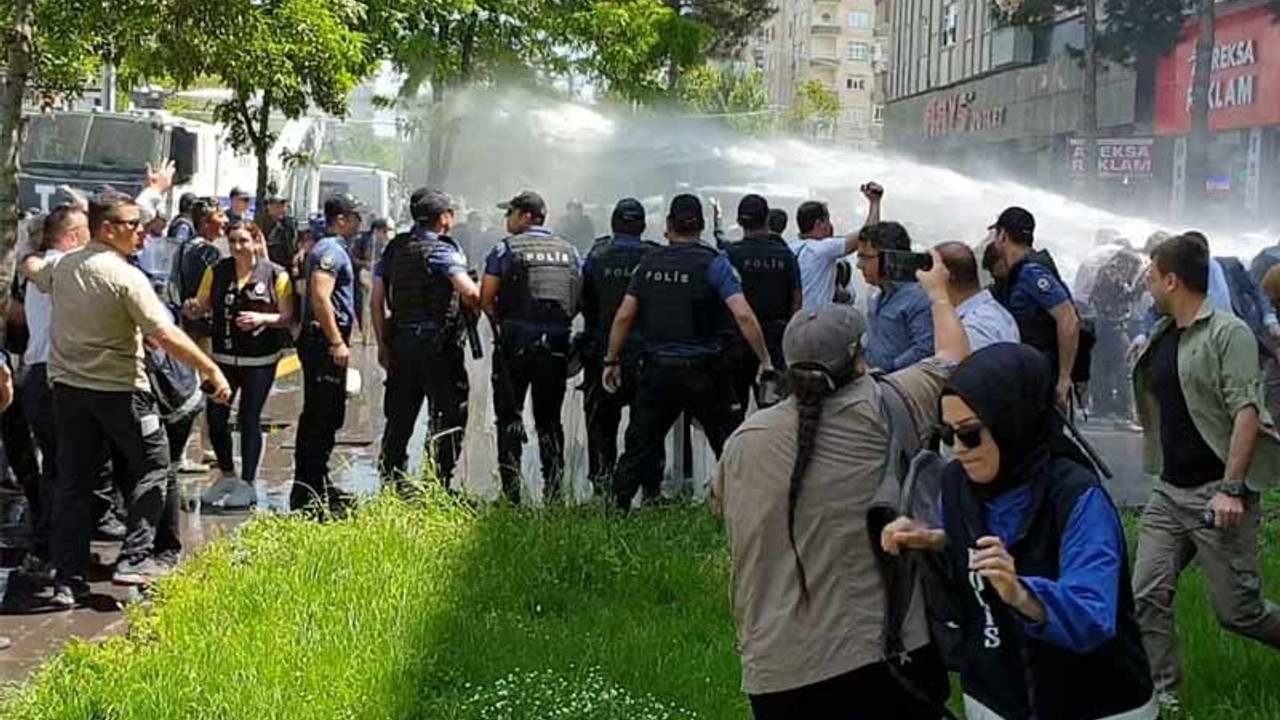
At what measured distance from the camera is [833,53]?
123312mm

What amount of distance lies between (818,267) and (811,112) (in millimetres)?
76631

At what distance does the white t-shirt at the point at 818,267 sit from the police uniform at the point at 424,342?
223cm

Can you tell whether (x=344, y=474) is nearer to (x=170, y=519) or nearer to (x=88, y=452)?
(x=170, y=519)

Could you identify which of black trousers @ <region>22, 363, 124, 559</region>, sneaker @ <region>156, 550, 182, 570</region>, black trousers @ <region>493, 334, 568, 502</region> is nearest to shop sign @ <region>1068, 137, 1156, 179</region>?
black trousers @ <region>493, 334, 568, 502</region>

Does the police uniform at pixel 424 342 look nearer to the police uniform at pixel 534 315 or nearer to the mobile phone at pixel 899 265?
the police uniform at pixel 534 315

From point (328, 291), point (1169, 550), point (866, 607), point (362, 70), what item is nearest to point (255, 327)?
point (328, 291)

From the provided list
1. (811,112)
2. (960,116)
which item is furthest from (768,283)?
(811,112)

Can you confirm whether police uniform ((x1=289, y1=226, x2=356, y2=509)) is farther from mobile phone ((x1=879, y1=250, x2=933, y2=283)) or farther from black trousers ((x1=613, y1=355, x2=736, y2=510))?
mobile phone ((x1=879, y1=250, x2=933, y2=283))

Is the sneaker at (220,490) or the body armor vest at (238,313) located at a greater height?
the body armor vest at (238,313)

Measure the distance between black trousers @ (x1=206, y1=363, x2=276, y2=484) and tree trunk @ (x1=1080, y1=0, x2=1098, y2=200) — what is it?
22.7 metres

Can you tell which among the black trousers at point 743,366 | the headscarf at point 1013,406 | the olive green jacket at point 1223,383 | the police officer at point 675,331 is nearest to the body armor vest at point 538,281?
the police officer at point 675,331

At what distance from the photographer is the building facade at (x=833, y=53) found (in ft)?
378

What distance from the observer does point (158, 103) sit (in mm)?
34344

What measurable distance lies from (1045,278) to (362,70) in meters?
11.2
